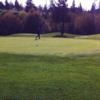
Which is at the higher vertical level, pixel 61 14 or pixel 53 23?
pixel 61 14

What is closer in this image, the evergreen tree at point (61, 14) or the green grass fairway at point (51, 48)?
the green grass fairway at point (51, 48)

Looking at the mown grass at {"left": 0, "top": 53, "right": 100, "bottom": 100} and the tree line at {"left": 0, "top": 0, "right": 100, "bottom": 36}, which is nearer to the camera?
the mown grass at {"left": 0, "top": 53, "right": 100, "bottom": 100}

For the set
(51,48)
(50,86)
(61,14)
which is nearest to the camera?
(50,86)

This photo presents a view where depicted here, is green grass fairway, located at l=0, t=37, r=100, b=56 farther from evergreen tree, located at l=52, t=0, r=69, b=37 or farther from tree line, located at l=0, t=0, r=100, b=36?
evergreen tree, located at l=52, t=0, r=69, b=37

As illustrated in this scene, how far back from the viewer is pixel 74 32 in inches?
4058

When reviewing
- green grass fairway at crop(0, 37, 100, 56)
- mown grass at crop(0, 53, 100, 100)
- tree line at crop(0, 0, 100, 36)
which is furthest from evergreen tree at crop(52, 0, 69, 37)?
mown grass at crop(0, 53, 100, 100)

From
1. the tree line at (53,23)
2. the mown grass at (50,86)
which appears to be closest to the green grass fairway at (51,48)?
the mown grass at (50,86)

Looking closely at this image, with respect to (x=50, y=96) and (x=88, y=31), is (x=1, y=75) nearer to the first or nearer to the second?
(x=50, y=96)

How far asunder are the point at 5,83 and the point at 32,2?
12445 cm

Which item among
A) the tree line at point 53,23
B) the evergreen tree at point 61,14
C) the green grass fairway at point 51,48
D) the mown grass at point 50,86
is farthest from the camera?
the evergreen tree at point 61,14

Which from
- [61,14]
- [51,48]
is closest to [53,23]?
[61,14]

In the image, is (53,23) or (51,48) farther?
(53,23)

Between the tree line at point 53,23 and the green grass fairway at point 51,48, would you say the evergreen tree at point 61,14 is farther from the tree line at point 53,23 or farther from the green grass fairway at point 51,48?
the green grass fairway at point 51,48

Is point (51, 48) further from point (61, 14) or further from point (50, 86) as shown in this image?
point (61, 14)
